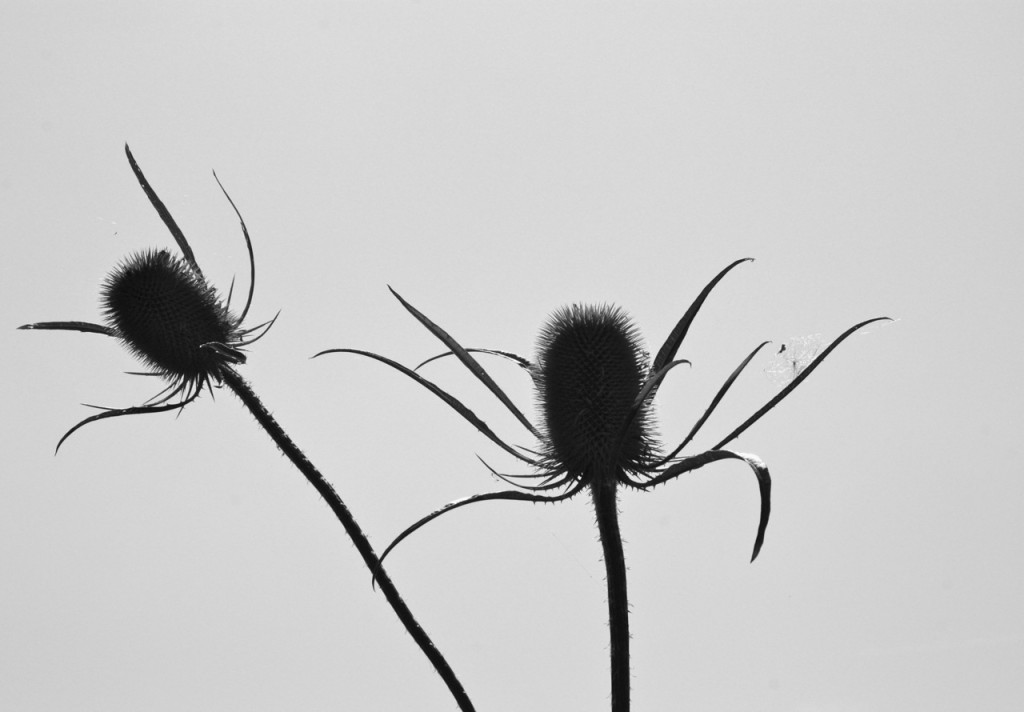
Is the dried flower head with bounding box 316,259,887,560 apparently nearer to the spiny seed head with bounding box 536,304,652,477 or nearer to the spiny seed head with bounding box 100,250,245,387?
the spiny seed head with bounding box 536,304,652,477

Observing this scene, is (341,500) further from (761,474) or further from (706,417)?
(761,474)

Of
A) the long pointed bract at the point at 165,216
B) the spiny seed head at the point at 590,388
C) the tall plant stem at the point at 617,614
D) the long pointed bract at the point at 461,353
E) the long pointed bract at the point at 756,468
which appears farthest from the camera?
the long pointed bract at the point at 165,216

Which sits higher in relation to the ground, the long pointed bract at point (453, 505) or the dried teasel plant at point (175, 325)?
the dried teasel plant at point (175, 325)

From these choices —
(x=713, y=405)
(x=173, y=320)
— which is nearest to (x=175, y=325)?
(x=173, y=320)

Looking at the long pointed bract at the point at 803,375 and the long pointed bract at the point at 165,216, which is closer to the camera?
the long pointed bract at the point at 803,375

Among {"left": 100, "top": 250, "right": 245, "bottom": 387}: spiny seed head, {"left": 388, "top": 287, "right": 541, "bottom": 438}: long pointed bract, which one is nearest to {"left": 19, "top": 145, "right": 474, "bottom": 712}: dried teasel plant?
{"left": 100, "top": 250, "right": 245, "bottom": 387}: spiny seed head

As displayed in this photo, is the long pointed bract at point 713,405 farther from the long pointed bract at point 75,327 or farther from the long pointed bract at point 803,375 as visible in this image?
the long pointed bract at point 75,327

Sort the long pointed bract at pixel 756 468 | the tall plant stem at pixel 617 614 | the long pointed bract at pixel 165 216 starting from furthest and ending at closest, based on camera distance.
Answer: the long pointed bract at pixel 165 216, the tall plant stem at pixel 617 614, the long pointed bract at pixel 756 468

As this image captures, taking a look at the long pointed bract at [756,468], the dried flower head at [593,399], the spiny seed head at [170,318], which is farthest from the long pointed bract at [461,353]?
the spiny seed head at [170,318]
